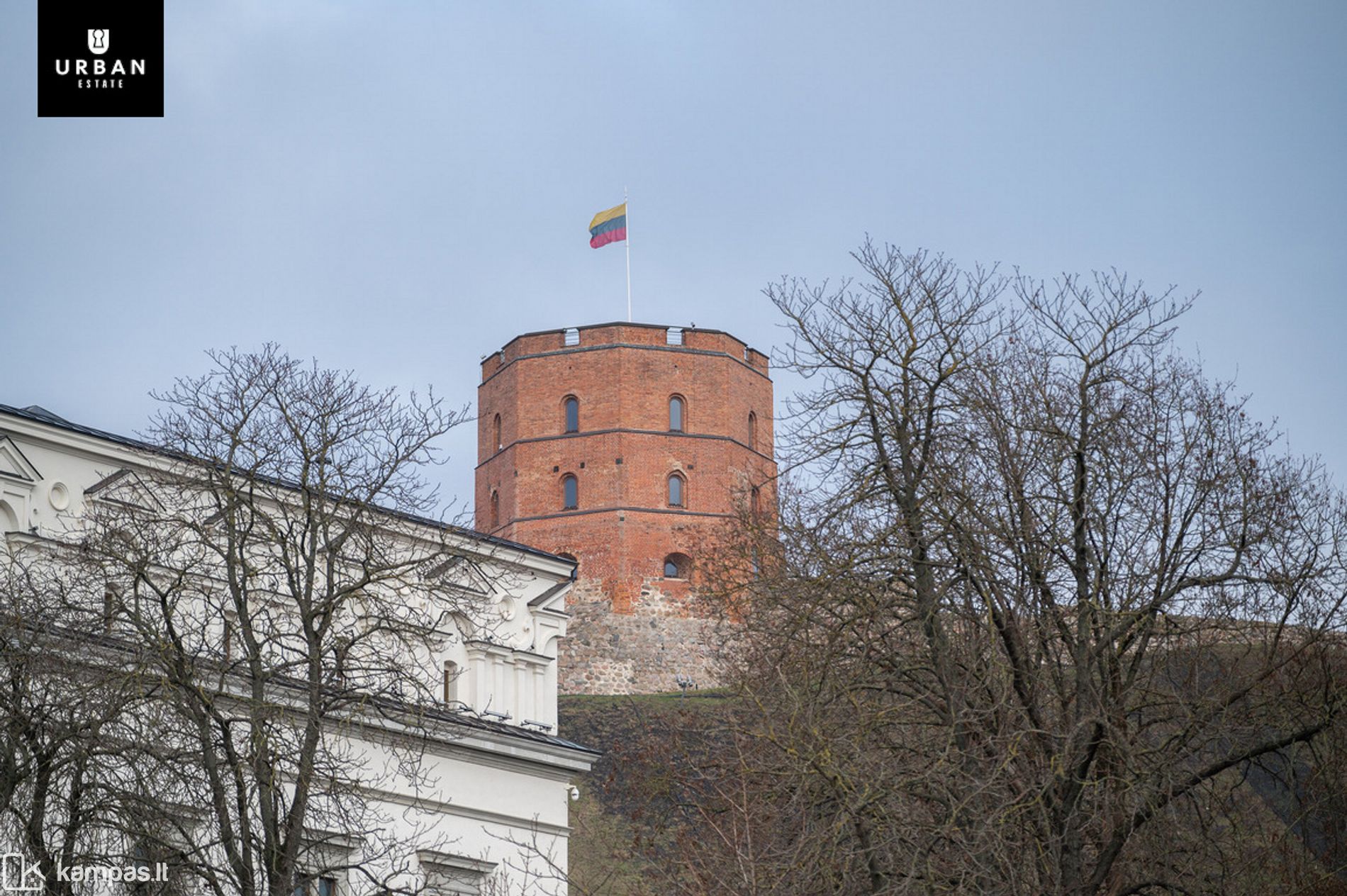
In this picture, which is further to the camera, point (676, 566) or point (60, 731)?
point (676, 566)

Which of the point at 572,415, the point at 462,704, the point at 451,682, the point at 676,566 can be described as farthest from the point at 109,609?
the point at 572,415

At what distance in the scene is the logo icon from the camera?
13523 mm

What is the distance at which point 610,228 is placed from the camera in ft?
205

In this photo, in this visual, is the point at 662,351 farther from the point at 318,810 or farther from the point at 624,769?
the point at 318,810

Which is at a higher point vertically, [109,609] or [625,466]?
[625,466]

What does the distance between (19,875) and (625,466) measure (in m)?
46.3

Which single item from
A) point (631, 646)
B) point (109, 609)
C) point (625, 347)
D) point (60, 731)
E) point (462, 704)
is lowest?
point (60, 731)

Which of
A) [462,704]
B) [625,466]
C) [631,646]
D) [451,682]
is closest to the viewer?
[462,704]

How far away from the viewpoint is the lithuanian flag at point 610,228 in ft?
204

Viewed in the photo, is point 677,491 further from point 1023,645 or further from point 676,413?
point 1023,645

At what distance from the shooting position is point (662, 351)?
6062 centimetres

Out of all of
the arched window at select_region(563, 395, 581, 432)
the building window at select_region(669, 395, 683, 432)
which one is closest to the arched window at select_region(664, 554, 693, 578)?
the building window at select_region(669, 395, 683, 432)

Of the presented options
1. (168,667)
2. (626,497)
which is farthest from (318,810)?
(626,497)

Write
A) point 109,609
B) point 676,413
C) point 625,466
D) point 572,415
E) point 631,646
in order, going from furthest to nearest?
point 572,415 → point 676,413 → point 625,466 → point 631,646 → point 109,609
